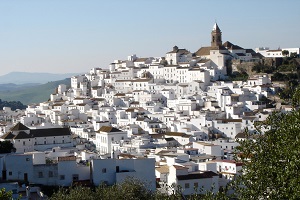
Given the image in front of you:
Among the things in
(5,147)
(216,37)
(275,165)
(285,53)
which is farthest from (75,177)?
(216,37)

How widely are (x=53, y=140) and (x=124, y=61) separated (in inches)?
1446

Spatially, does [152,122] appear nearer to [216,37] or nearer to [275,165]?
[216,37]

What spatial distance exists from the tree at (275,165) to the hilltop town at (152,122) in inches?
299

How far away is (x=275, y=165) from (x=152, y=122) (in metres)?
37.3

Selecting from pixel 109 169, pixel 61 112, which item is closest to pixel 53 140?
pixel 61 112

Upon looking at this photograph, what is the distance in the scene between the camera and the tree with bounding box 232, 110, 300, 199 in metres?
10.8

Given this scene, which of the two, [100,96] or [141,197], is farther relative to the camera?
[100,96]

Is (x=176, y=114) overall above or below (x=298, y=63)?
below

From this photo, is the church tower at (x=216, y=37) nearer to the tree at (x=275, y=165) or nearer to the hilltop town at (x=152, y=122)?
the hilltop town at (x=152, y=122)

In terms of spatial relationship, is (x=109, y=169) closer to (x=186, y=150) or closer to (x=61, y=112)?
(x=186, y=150)

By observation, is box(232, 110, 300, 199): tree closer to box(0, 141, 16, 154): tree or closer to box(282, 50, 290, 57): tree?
box(0, 141, 16, 154): tree

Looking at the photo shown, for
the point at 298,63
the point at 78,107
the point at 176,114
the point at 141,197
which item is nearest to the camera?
the point at 141,197

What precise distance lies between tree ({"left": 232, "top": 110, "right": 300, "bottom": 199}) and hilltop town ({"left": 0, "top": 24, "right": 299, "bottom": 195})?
758cm

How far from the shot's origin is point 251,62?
65.5m
